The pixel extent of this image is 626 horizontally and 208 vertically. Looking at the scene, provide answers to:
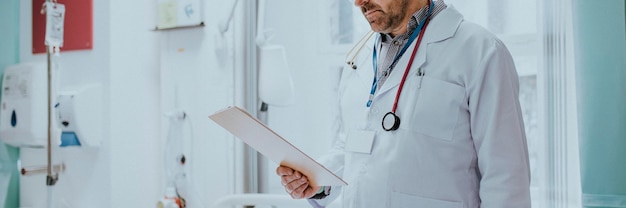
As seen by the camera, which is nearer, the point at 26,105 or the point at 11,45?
the point at 26,105

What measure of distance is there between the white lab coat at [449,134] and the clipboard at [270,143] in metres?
0.10

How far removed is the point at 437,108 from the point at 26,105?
6.15 ft

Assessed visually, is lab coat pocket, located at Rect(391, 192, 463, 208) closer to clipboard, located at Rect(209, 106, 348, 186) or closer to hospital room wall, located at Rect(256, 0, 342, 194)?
clipboard, located at Rect(209, 106, 348, 186)

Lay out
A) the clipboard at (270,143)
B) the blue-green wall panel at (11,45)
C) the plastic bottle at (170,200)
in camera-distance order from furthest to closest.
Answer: the blue-green wall panel at (11,45) → the plastic bottle at (170,200) → the clipboard at (270,143)

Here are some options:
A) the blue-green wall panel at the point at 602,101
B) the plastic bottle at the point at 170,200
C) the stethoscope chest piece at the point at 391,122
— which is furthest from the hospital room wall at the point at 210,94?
the blue-green wall panel at the point at 602,101

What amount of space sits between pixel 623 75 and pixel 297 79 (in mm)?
1160

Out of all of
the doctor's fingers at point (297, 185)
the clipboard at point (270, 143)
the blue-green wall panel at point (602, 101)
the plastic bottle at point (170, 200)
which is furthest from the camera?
the plastic bottle at point (170, 200)

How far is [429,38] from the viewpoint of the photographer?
1.19 m

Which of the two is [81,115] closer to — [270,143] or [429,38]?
[270,143]

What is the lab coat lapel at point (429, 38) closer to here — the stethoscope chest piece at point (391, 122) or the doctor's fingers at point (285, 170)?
the stethoscope chest piece at point (391, 122)

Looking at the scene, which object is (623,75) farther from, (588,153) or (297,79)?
(297,79)

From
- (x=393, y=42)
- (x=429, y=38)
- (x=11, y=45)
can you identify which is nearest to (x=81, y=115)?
(x=11, y=45)

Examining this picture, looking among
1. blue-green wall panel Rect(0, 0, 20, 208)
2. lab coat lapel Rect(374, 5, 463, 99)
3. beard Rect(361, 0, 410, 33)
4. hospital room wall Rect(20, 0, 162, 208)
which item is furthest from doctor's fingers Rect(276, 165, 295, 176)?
blue-green wall panel Rect(0, 0, 20, 208)

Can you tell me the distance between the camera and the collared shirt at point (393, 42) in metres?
1.23
